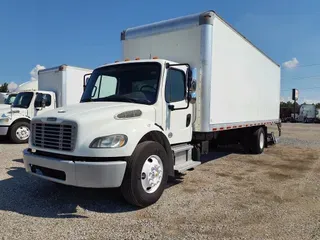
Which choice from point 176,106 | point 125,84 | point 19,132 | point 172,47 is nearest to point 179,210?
point 176,106

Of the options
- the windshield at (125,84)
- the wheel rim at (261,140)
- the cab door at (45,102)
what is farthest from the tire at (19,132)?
the wheel rim at (261,140)

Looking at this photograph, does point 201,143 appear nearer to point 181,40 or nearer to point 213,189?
point 213,189

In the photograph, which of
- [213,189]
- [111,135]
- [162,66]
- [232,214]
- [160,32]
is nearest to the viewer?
[111,135]

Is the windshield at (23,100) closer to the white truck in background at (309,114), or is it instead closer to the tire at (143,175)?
the tire at (143,175)

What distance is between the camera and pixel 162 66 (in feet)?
17.5

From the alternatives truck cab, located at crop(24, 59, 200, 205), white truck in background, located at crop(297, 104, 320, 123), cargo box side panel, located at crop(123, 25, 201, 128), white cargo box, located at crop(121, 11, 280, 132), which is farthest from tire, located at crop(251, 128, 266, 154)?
white truck in background, located at crop(297, 104, 320, 123)

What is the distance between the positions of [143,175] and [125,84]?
190 centimetres

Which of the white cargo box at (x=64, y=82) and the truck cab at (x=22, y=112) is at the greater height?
the white cargo box at (x=64, y=82)

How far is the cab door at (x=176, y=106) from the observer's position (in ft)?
17.7

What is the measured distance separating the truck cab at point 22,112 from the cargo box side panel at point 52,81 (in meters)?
0.29

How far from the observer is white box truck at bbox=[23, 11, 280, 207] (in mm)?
4141

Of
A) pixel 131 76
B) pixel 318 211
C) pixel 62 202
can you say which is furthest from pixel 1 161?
pixel 318 211

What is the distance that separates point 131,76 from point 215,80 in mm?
1969

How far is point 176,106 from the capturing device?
5.54 meters
